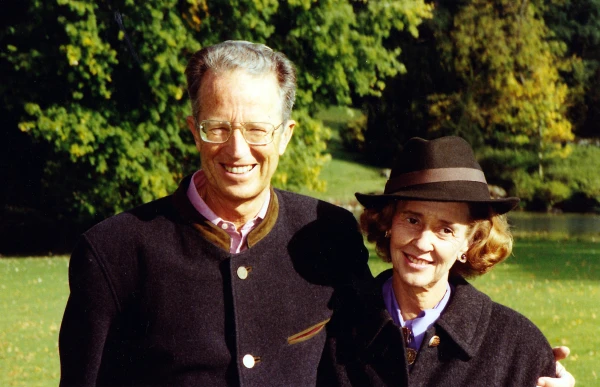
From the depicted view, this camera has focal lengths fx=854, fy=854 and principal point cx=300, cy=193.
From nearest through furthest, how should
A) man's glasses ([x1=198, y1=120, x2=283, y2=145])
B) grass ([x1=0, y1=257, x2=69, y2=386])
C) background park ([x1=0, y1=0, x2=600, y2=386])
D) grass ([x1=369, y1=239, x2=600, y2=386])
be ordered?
man's glasses ([x1=198, y1=120, x2=283, y2=145])
grass ([x1=0, y1=257, x2=69, y2=386])
grass ([x1=369, y1=239, x2=600, y2=386])
background park ([x1=0, y1=0, x2=600, y2=386])

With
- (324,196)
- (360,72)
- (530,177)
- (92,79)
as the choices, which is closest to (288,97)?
(92,79)

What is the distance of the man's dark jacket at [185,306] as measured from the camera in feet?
10.1

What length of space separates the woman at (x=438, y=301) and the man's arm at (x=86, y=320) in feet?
2.97

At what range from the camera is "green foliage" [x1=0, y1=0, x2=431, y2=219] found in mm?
15188

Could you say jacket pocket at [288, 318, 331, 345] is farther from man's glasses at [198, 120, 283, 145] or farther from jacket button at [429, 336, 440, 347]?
man's glasses at [198, 120, 283, 145]

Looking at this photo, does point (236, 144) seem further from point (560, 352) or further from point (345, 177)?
point (345, 177)

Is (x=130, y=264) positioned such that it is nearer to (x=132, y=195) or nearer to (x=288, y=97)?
(x=288, y=97)

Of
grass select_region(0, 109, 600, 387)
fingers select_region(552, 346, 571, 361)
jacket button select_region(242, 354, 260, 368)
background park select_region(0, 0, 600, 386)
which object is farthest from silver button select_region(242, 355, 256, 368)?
background park select_region(0, 0, 600, 386)

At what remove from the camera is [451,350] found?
3.19 metres

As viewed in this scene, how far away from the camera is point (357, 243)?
3.63 meters

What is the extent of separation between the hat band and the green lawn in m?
4.84

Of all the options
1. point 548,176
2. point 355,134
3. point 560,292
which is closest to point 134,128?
point 560,292

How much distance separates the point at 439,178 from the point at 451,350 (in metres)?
0.64

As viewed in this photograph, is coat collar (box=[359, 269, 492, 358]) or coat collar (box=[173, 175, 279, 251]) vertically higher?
coat collar (box=[173, 175, 279, 251])
